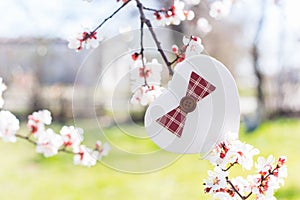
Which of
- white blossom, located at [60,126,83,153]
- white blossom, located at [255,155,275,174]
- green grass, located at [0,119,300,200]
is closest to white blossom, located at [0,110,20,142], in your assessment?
white blossom, located at [60,126,83,153]

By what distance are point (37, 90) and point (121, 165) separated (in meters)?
5.55

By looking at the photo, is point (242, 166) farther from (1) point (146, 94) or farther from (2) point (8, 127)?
(2) point (8, 127)

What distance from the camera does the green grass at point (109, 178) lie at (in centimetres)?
297

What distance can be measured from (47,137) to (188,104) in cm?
33

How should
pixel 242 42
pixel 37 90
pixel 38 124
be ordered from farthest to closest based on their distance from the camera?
1. pixel 37 90
2. pixel 242 42
3. pixel 38 124

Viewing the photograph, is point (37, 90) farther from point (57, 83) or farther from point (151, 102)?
point (151, 102)

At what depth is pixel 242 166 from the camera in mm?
832

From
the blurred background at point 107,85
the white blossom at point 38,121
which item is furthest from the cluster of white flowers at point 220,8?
the white blossom at point 38,121

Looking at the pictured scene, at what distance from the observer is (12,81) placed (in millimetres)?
6719

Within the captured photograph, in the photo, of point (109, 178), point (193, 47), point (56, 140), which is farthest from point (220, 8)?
point (109, 178)

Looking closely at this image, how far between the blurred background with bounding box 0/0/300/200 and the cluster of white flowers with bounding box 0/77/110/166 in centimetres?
54

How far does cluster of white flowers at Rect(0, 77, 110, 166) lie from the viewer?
941 mm

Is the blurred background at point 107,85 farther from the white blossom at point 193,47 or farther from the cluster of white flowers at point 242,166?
the cluster of white flowers at point 242,166

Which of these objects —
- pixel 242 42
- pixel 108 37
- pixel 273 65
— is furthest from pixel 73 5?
pixel 108 37
